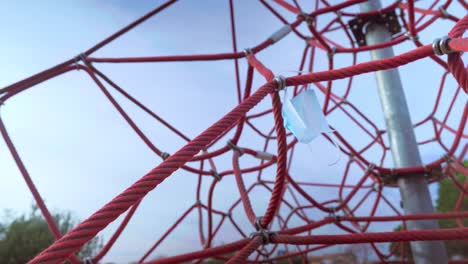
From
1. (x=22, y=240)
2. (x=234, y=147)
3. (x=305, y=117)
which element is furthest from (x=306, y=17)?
(x=22, y=240)

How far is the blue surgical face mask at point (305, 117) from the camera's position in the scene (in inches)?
70.7

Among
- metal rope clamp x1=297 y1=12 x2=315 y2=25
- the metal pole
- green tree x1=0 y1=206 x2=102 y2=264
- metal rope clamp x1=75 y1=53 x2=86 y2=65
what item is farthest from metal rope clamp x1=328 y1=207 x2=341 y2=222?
green tree x1=0 y1=206 x2=102 y2=264

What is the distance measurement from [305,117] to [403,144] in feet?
9.01

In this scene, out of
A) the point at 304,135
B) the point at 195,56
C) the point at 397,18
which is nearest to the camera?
the point at 304,135

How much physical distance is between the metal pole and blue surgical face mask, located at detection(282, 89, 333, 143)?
2590 mm

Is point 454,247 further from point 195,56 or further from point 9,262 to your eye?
point 9,262

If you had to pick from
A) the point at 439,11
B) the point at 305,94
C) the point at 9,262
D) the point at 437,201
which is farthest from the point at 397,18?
the point at 437,201

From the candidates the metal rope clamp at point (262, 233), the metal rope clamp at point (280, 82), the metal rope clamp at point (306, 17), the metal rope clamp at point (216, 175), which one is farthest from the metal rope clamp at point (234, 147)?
the metal rope clamp at point (280, 82)

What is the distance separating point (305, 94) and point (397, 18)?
11.1 feet

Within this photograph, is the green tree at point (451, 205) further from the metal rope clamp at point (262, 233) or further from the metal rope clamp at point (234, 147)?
the metal rope clamp at point (262, 233)

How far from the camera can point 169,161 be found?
132 cm

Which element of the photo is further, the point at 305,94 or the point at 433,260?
the point at 433,260

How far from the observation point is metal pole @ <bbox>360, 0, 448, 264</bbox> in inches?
147

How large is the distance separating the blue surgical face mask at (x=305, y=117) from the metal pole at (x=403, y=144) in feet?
8.50
